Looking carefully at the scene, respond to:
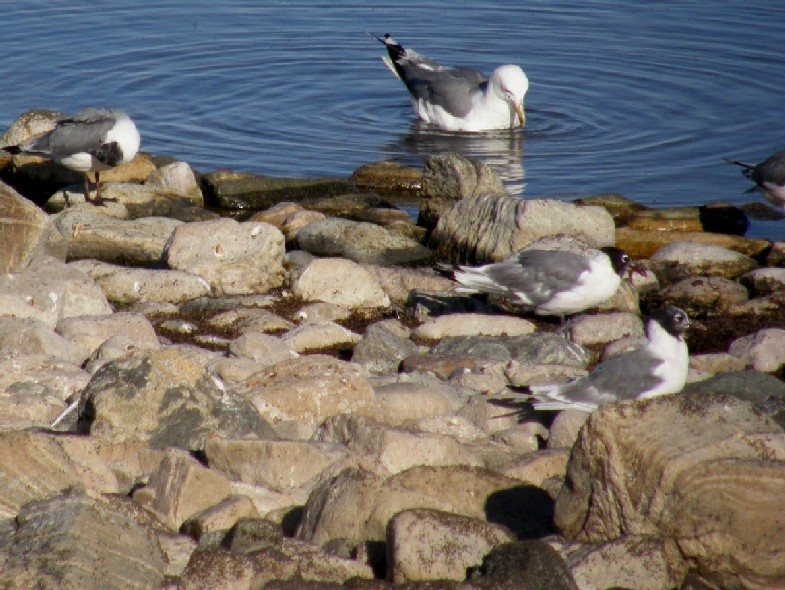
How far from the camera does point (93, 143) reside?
11.1 meters

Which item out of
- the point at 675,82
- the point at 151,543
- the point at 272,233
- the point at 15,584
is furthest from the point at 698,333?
the point at 675,82

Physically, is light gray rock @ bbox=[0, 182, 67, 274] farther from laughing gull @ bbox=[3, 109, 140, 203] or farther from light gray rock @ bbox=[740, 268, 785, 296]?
light gray rock @ bbox=[740, 268, 785, 296]

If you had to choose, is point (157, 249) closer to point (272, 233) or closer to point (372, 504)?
point (272, 233)

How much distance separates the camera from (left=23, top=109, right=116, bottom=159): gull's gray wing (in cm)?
1116

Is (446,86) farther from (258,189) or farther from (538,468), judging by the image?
(538,468)

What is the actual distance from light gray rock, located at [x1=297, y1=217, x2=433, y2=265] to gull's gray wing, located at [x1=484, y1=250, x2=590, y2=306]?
1.59 m

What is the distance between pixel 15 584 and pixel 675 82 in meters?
12.6

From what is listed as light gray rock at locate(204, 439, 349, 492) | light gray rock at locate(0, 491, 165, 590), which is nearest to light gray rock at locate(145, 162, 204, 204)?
→ light gray rock at locate(204, 439, 349, 492)

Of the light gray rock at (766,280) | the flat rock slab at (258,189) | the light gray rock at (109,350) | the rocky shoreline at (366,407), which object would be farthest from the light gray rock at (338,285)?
the flat rock slab at (258,189)

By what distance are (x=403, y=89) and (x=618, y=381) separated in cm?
1009

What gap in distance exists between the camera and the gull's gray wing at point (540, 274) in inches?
328

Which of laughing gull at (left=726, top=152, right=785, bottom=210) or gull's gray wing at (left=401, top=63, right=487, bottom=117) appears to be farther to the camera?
gull's gray wing at (left=401, top=63, right=487, bottom=117)

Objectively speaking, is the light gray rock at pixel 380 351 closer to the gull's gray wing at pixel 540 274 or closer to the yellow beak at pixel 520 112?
the gull's gray wing at pixel 540 274

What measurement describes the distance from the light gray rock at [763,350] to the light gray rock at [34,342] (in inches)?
153
